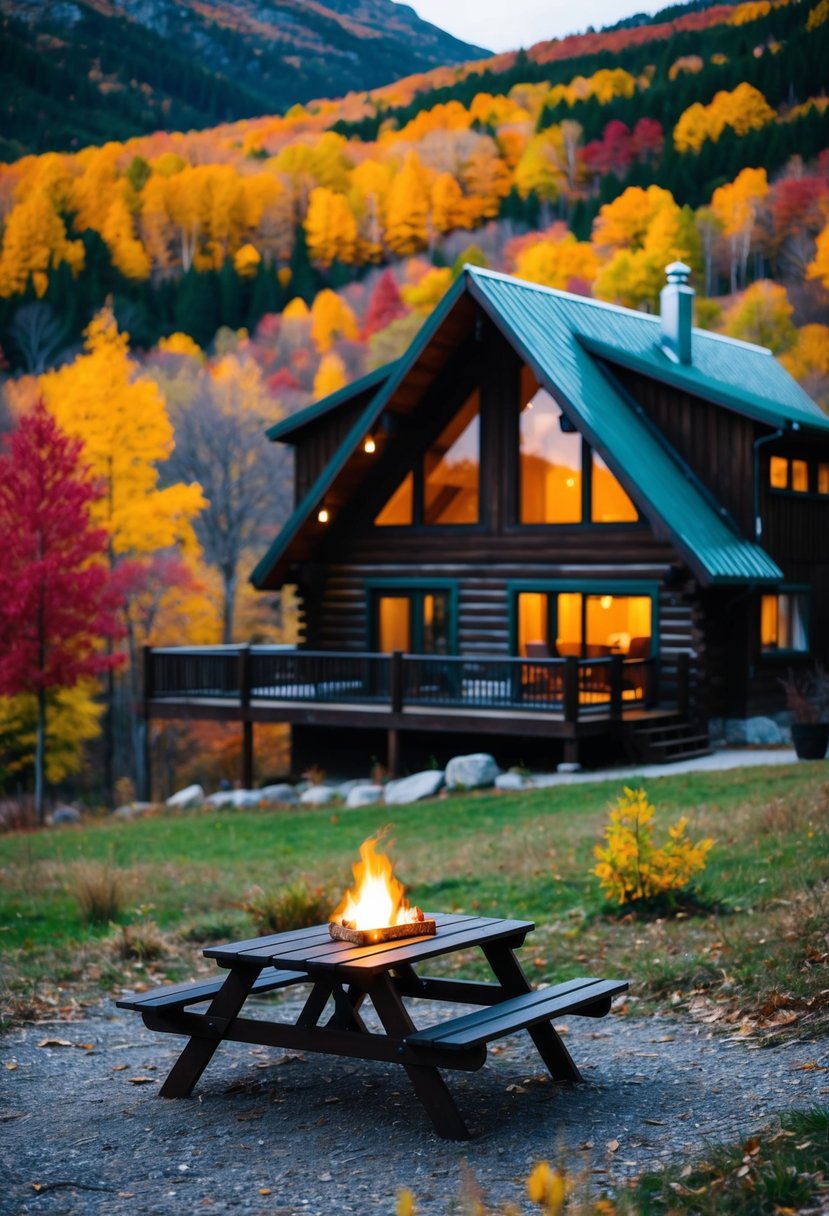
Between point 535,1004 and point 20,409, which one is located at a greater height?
point 20,409

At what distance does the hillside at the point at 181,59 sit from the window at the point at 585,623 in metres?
48.5

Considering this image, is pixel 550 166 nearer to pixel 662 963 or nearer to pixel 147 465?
pixel 147 465

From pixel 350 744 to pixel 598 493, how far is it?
6489 millimetres

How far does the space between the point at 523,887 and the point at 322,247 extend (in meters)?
64.8

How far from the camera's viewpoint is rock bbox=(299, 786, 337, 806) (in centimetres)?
2156

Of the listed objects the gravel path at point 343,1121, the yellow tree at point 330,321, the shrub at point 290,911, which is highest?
the yellow tree at point 330,321

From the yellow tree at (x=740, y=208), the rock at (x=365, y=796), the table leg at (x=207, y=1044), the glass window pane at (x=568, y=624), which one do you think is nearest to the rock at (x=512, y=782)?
the rock at (x=365, y=796)

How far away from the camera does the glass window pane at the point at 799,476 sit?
24547 mm

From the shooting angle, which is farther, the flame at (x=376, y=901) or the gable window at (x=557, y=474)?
the gable window at (x=557, y=474)

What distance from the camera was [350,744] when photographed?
25.0 meters

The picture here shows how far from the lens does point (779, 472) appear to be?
24.1 metres

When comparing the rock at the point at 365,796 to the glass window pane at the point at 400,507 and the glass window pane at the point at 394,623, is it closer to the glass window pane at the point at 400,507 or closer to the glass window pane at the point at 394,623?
Result: the glass window pane at the point at 394,623

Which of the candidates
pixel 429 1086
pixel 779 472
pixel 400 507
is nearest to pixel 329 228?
pixel 400 507

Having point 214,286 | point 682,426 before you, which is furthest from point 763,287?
point 682,426
